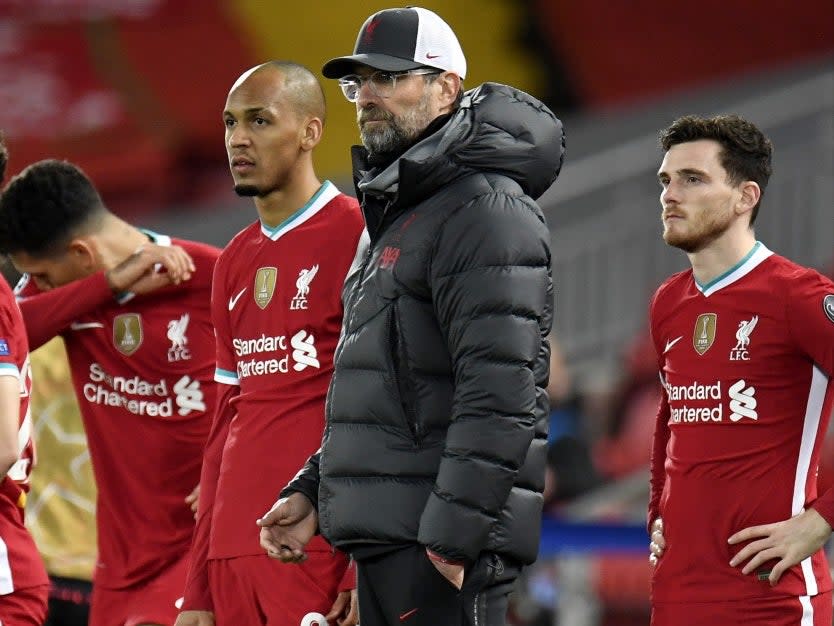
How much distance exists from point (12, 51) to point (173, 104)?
4.19 ft

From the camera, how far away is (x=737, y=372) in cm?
419

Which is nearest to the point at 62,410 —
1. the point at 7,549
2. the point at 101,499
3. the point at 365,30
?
the point at 101,499

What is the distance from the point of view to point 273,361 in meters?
4.31

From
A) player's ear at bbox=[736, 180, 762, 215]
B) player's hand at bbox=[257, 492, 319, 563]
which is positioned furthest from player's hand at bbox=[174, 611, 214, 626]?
player's ear at bbox=[736, 180, 762, 215]

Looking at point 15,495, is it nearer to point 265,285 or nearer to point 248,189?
point 265,285

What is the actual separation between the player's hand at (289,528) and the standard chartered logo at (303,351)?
52cm

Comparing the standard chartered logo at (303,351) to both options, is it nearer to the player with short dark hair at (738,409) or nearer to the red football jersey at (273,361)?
the red football jersey at (273,361)

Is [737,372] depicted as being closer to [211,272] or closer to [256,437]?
[256,437]

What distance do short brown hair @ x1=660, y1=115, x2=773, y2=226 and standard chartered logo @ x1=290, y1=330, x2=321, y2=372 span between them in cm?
116

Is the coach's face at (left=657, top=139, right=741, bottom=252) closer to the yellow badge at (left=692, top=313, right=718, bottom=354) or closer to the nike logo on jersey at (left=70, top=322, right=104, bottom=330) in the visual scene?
the yellow badge at (left=692, top=313, right=718, bottom=354)

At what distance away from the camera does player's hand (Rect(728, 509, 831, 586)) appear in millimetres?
4023

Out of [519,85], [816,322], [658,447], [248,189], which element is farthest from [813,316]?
[519,85]

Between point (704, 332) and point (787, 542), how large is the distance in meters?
0.61

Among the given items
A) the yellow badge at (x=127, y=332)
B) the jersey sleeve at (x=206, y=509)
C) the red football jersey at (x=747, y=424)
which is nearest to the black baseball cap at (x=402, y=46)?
the red football jersey at (x=747, y=424)
